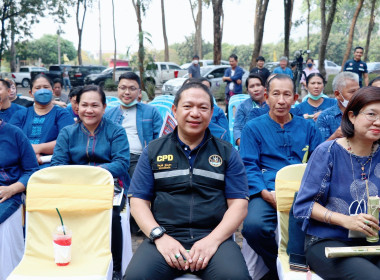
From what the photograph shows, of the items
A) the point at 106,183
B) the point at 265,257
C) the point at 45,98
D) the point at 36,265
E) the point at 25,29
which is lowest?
the point at 265,257

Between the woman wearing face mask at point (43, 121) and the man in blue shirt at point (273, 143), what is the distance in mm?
2077

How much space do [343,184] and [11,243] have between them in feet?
7.68

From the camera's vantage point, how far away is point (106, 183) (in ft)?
9.04

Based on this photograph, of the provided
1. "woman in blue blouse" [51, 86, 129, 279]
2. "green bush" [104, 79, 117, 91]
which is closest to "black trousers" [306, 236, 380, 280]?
"woman in blue blouse" [51, 86, 129, 279]

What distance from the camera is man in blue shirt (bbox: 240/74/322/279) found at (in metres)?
3.14

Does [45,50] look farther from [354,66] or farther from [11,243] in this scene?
[11,243]

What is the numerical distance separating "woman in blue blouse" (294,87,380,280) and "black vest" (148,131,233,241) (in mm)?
486

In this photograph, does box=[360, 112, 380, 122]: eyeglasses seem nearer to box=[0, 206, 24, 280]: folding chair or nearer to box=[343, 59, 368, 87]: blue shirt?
box=[0, 206, 24, 280]: folding chair

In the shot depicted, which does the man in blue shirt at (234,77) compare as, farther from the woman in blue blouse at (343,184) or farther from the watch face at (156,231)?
the watch face at (156,231)

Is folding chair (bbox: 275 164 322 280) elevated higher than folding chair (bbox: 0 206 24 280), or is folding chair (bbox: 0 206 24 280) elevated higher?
folding chair (bbox: 275 164 322 280)

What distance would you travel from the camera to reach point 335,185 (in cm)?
227

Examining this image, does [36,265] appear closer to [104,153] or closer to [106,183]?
[106,183]

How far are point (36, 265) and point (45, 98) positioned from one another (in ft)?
7.32

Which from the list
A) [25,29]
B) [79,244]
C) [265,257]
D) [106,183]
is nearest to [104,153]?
[106,183]
